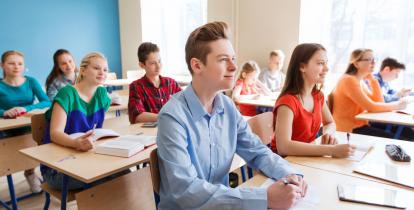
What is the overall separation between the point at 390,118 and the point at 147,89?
80.0 inches

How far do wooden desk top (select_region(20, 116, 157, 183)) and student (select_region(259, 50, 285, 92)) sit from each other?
3.09 meters

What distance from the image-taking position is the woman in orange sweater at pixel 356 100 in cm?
281

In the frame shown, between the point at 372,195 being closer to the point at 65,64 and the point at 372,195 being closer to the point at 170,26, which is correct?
the point at 65,64

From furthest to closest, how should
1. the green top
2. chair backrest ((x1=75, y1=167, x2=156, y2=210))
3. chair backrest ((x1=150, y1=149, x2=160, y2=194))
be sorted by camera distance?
the green top
chair backrest ((x1=75, y1=167, x2=156, y2=210))
chair backrest ((x1=150, y1=149, x2=160, y2=194))

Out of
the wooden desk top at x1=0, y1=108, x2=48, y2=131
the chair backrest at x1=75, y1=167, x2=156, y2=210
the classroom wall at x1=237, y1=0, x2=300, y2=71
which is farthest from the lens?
the classroom wall at x1=237, y1=0, x2=300, y2=71

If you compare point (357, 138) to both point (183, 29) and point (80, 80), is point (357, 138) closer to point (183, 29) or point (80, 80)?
point (80, 80)

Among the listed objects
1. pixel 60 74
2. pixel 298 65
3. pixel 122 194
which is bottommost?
pixel 122 194

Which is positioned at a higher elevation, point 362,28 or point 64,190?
point 362,28

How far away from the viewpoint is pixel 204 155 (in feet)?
4.00

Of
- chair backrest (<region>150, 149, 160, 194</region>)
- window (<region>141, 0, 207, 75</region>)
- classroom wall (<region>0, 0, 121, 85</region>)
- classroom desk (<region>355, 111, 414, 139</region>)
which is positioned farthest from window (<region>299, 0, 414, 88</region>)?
classroom wall (<region>0, 0, 121, 85</region>)

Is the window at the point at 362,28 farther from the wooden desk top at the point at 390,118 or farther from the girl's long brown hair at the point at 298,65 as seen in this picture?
the girl's long brown hair at the point at 298,65

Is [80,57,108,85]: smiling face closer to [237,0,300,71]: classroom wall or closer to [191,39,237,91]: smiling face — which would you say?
[191,39,237,91]: smiling face

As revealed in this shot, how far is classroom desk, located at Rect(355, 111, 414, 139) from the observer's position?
2557mm

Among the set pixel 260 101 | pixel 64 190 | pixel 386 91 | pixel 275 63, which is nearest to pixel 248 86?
pixel 260 101
